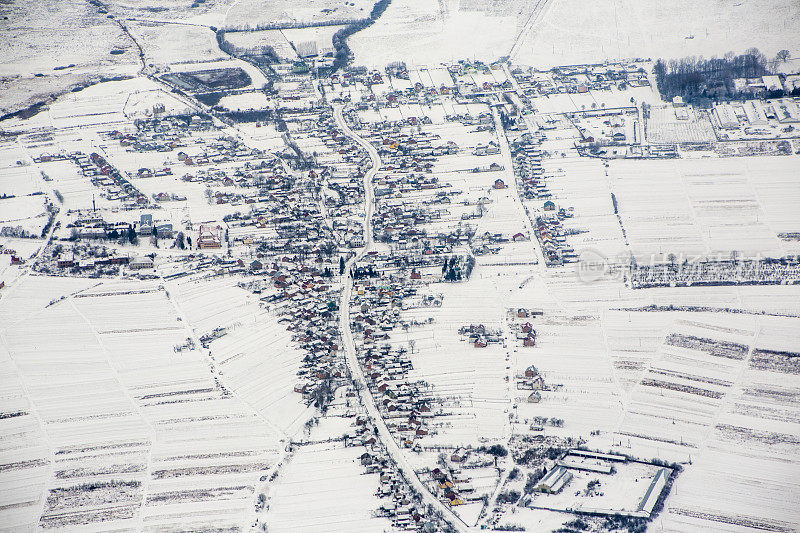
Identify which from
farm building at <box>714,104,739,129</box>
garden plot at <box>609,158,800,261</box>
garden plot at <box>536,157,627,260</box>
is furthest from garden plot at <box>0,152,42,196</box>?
farm building at <box>714,104,739,129</box>

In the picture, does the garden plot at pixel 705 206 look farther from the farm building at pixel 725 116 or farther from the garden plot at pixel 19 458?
the garden plot at pixel 19 458

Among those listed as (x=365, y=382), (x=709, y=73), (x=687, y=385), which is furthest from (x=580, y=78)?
(x=365, y=382)

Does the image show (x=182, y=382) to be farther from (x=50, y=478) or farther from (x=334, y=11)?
(x=334, y=11)

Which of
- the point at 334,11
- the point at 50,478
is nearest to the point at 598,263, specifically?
the point at 50,478

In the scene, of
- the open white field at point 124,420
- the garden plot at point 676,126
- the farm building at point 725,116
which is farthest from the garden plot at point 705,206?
the open white field at point 124,420

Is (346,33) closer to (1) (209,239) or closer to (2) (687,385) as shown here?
(1) (209,239)
